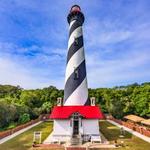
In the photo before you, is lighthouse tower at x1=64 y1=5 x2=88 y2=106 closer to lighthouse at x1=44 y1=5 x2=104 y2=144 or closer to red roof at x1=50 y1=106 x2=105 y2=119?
lighthouse at x1=44 y1=5 x2=104 y2=144

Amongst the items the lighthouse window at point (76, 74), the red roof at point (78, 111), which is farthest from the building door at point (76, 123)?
the lighthouse window at point (76, 74)

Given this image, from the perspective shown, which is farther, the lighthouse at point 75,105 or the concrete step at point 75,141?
the lighthouse at point 75,105

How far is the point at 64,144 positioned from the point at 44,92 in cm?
3316

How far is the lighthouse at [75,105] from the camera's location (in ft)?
57.7

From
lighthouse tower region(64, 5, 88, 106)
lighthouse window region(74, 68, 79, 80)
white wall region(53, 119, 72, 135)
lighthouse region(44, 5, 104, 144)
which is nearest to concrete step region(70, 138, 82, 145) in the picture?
lighthouse region(44, 5, 104, 144)

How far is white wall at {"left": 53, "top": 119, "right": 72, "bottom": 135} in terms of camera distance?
693 inches

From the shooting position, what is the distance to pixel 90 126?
17.8 meters

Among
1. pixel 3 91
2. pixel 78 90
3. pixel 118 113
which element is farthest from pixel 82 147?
pixel 3 91

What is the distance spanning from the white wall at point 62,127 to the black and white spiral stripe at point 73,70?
2.05 metres

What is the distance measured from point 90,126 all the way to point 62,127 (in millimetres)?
2332

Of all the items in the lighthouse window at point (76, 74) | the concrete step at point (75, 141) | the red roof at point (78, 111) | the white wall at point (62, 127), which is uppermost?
the lighthouse window at point (76, 74)

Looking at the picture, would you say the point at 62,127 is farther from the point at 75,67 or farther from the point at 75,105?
the point at 75,67

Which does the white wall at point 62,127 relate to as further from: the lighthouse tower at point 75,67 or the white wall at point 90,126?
the lighthouse tower at point 75,67

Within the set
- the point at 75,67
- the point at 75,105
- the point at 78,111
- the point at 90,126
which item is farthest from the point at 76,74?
the point at 90,126
